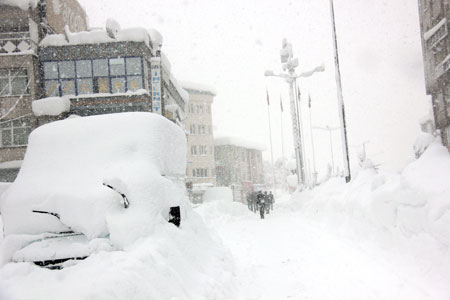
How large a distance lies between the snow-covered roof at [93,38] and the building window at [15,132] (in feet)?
18.4

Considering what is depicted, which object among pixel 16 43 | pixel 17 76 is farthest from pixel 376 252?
pixel 16 43

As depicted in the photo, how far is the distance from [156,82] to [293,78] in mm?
11002

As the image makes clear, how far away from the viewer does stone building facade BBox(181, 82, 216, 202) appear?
50.8 m

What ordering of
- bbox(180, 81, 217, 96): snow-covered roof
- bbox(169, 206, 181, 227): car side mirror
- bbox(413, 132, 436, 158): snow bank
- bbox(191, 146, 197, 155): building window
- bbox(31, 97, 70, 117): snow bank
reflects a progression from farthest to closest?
bbox(180, 81, 217, 96): snow-covered roof → bbox(191, 146, 197, 155): building window → bbox(31, 97, 70, 117): snow bank → bbox(413, 132, 436, 158): snow bank → bbox(169, 206, 181, 227): car side mirror

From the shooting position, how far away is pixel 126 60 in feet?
84.9

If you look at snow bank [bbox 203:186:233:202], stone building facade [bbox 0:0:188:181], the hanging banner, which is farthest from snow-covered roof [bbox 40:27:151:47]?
snow bank [bbox 203:186:233:202]

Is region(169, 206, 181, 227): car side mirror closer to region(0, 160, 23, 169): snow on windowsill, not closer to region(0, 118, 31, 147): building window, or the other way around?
region(0, 160, 23, 169): snow on windowsill

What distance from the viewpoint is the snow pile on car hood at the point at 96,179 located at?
446 cm

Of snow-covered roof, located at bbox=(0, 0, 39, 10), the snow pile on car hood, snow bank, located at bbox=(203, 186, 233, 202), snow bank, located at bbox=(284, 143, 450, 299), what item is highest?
snow-covered roof, located at bbox=(0, 0, 39, 10)

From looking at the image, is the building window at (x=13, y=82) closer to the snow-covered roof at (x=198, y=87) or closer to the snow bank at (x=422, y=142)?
the snow bank at (x=422, y=142)

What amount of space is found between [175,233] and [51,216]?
5.30 feet

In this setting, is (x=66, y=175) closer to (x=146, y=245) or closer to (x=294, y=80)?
(x=146, y=245)

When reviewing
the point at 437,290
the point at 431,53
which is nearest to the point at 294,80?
the point at 431,53

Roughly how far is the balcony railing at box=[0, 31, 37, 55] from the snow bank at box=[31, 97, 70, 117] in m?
3.69
